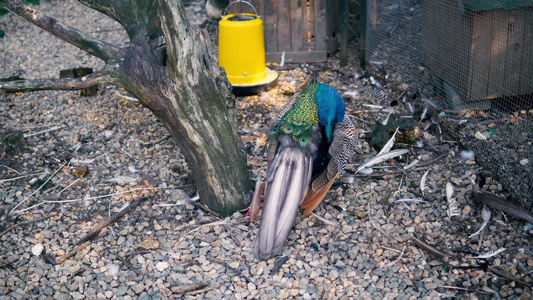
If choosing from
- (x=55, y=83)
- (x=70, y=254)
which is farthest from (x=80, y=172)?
(x=55, y=83)

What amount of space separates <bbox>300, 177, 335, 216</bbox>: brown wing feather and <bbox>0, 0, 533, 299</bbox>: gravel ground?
4.1 inches

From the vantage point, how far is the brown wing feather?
342 centimetres

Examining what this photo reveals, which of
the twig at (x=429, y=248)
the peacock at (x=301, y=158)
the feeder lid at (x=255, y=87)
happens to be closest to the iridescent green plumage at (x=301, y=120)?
the peacock at (x=301, y=158)

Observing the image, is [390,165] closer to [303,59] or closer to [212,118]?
[212,118]

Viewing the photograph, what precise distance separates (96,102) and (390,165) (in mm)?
3117

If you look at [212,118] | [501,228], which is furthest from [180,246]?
[501,228]

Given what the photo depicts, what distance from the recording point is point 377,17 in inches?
234

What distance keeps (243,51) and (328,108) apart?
169 cm

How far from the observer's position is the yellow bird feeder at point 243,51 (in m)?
4.94

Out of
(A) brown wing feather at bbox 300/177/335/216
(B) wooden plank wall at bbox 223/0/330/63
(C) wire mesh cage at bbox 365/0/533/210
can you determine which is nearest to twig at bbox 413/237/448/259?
(A) brown wing feather at bbox 300/177/335/216

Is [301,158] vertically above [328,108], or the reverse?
[328,108]

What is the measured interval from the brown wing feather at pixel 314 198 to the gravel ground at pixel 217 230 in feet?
0.34

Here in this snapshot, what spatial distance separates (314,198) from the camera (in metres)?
3.47

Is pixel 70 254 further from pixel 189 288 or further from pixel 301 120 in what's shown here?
pixel 301 120
